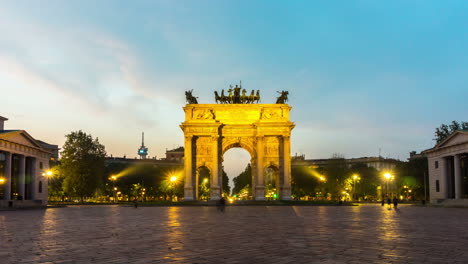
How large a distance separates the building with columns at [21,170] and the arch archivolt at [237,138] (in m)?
20.8

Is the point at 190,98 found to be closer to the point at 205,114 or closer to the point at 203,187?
the point at 205,114

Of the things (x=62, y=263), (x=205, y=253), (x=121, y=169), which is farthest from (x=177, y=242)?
(x=121, y=169)

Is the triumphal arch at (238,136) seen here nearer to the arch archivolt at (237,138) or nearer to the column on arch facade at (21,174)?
the arch archivolt at (237,138)

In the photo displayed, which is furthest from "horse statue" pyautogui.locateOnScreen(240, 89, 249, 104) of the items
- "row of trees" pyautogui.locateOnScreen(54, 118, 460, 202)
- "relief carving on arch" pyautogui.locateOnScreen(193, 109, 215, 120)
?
"row of trees" pyautogui.locateOnScreen(54, 118, 460, 202)

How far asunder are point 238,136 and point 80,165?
2553 cm

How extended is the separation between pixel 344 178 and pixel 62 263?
89095mm

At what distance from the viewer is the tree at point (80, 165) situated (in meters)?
74.2

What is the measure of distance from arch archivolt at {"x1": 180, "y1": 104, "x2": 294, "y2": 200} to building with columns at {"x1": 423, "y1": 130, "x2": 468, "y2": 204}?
21.0 metres

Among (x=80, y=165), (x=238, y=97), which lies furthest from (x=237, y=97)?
(x=80, y=165)

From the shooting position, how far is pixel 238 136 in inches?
2773

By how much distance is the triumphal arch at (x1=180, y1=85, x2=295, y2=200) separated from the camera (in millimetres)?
68562

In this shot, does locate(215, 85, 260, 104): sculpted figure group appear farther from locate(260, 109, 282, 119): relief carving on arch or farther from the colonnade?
the colonnade

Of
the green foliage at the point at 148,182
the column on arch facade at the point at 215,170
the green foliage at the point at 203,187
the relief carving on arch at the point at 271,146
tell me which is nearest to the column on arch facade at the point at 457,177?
the relief carving on arch at the point at 271,146

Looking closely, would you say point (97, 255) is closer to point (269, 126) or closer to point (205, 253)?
point (205, 253)
